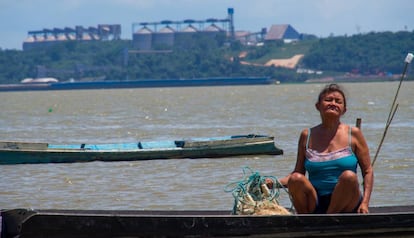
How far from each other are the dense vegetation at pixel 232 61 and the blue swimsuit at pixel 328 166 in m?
151

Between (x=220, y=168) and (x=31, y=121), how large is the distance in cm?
2765

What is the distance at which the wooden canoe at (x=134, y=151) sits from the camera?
71.5 feet

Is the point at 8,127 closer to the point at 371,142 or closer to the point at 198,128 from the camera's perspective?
the point at 198,128

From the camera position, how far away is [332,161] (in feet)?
28.5

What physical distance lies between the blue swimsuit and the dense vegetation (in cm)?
15085

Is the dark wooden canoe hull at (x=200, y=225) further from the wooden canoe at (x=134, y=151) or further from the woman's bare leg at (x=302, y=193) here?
the wooden canoe at (x=134, y=151)

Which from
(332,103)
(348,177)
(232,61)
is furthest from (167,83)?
(348,177)

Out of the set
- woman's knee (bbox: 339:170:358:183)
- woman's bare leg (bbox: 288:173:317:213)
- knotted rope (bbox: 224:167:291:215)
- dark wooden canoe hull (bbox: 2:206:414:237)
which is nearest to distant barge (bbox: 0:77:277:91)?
knotted rope (bbox: 224:167:291:215)

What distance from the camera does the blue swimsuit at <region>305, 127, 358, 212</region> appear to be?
28.4 ft

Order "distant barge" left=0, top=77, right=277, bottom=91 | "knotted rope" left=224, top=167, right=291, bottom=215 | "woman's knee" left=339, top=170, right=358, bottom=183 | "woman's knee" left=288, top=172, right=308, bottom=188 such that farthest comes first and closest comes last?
"distant barge" left=0, top=77, right=277, bottom=91 < "knotted rope" left=224, top=167, right=291, bottom=215 < "woman's knee" left=288, top=172, right=308, bottom=188 < "woman's knee" left=339, top=170, right=358, bottom=183

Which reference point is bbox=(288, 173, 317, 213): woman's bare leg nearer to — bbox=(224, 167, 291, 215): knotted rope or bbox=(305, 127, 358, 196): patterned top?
bbox=(305, 127, 358, 196): patterned top

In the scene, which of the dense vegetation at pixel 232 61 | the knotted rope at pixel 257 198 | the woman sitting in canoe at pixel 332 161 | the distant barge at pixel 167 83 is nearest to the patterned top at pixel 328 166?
the woman sitting in canoe at pixel 332 161

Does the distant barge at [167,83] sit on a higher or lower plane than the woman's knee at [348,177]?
lower

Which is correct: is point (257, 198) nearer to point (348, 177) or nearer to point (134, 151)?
point (348, 177)
